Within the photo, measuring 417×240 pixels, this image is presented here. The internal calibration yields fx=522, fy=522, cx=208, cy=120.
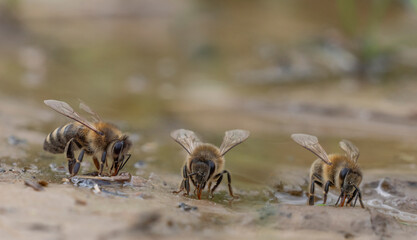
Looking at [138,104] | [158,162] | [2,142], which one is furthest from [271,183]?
[138,104]

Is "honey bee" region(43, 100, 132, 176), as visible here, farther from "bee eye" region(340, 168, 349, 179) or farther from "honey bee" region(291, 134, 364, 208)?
"bee eye" region(340, 168, 349, 179)

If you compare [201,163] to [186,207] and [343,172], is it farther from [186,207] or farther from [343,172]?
[343,172]

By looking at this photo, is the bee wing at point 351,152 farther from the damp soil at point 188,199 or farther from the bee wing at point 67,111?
the bee wing at point 67,111

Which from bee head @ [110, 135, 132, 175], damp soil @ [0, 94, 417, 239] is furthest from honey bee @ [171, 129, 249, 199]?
bee head @ [110, 135, 132, 175]

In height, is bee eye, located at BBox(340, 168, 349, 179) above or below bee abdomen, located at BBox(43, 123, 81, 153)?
below

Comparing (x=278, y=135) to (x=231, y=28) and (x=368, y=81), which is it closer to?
(x=368, y=81)

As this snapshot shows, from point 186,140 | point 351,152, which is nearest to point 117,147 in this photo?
point 186,140
